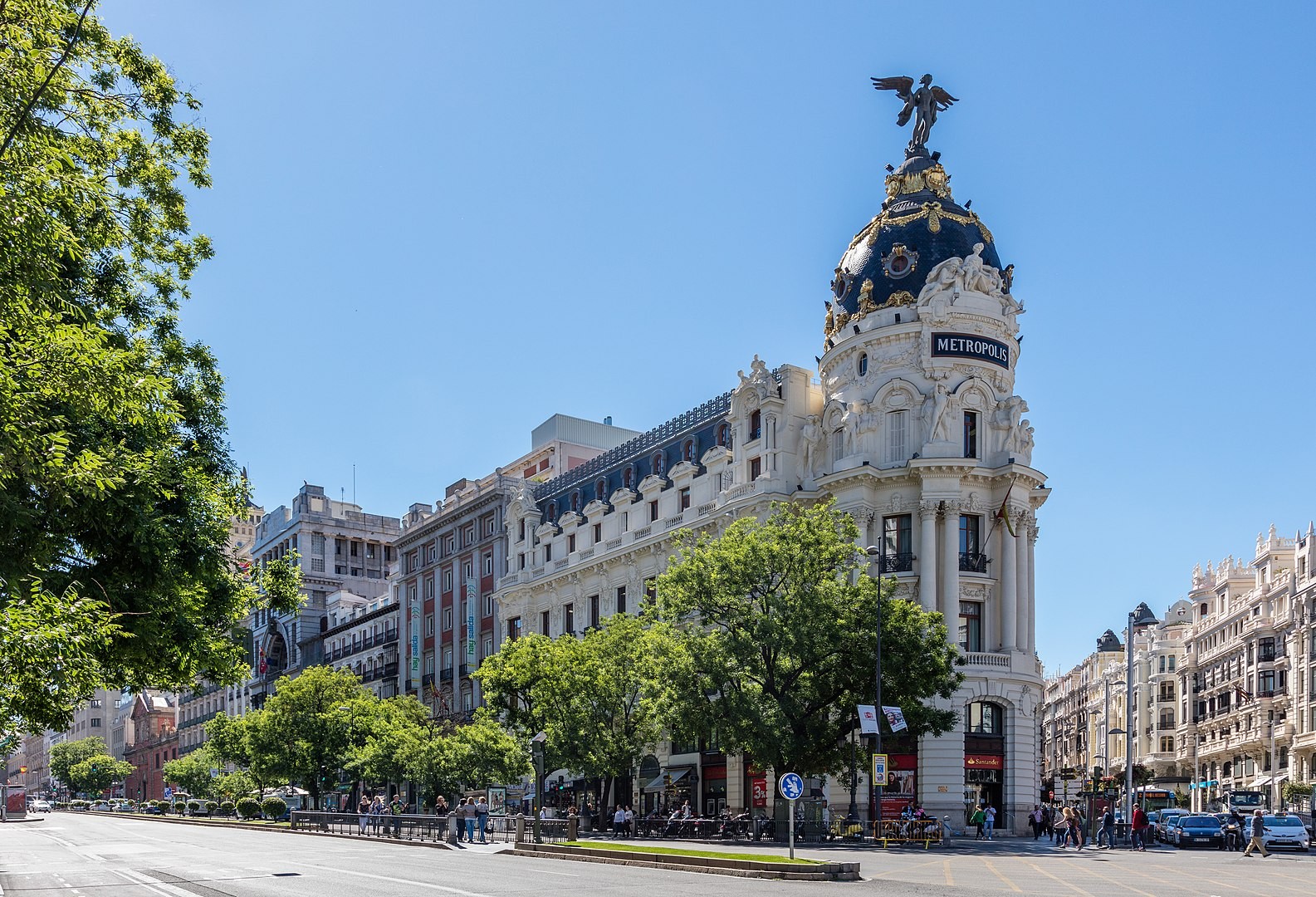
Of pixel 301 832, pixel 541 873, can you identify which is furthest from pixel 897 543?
pixel 541 873

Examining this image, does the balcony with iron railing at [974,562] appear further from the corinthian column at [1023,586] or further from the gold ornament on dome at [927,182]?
the gold ornament on dome at [927,182]

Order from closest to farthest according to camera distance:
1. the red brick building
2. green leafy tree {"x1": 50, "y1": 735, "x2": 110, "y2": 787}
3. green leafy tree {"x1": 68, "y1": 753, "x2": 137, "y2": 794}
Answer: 1. green leafy tree {"x1": 68, "y1": 753, "x2": 137, "y2": 794}
2. the red brick building
3. green leafy tree {"x1": 50, "y1": 735, "x2": 110, "y2": 787}

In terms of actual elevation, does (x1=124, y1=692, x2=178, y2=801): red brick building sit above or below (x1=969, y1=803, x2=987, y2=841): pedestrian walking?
below

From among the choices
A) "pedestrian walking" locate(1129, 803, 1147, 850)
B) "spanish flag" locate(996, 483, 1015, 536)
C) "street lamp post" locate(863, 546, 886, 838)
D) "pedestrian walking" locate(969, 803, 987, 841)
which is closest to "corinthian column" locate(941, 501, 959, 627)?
"spanish flag" locate(996, 483, 1015, 536)

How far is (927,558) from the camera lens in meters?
58.4

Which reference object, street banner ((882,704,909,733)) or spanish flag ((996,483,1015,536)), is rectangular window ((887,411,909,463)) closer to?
spanish flag ((996,483,1015,536))

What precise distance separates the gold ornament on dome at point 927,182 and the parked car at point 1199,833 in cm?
3049

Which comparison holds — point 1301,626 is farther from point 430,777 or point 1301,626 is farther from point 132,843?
point 132,843

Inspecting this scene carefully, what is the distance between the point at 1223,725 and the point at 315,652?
77.3 meters

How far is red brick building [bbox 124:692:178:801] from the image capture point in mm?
166250

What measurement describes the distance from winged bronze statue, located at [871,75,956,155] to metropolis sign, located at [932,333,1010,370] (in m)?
11.7

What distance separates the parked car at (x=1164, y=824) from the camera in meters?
55.8

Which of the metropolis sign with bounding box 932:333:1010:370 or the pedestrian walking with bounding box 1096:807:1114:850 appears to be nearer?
the pedestrian walking with bounding box 1096:807:1114:850

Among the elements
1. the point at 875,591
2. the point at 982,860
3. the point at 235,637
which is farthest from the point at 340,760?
the point at 235,637
